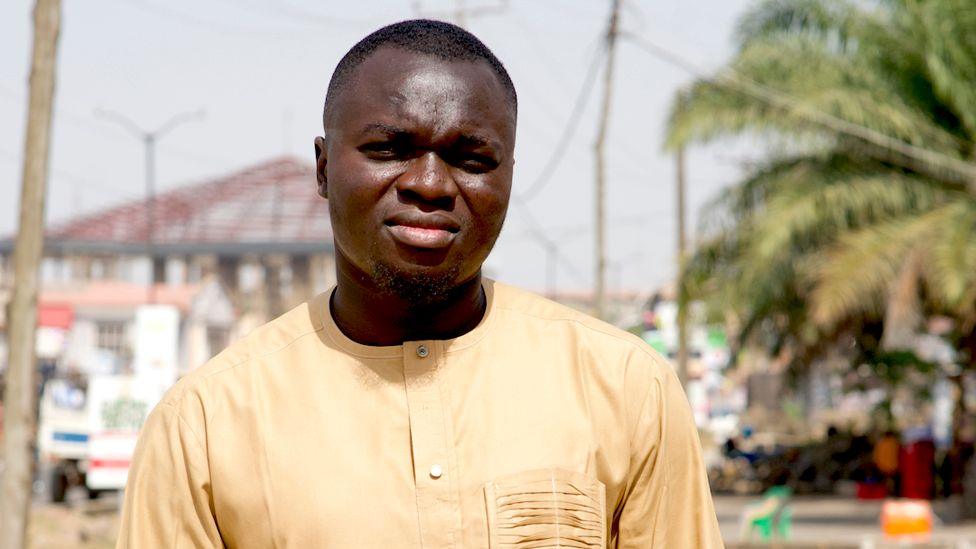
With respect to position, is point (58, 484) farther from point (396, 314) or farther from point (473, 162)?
point (473, 162)

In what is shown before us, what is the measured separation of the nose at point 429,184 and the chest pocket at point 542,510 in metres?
0.42

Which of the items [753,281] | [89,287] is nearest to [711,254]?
[753,281]

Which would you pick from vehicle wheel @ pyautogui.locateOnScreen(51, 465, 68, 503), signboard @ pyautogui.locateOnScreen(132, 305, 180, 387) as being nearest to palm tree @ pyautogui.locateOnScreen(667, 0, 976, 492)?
signboard @ pyautogui.locateOnScreen(132, 305, 180, 387)

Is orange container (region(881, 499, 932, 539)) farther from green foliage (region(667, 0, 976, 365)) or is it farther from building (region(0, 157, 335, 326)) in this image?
building (region(0, 157, 335, 326))

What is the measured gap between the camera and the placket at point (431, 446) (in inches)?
92.7

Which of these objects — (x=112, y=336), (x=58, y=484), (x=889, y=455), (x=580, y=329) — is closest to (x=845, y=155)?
(x=889, y=455)

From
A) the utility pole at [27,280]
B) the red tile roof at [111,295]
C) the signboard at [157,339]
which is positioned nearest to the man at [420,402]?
the utility pole at [27,280]

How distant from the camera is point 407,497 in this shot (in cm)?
236

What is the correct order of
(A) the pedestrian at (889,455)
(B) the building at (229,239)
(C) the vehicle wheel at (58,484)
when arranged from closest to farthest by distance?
(C) the vehicle wheel at (58,484)
(A) the pedestrian at (889,455)
(B) the building at (229,239)

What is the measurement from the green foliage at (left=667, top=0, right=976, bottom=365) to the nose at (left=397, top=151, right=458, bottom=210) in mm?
16343

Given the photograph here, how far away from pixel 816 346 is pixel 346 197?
24449 mm

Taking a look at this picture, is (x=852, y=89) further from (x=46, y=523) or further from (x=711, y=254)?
(x=46, y=523)

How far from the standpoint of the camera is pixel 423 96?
94.3 inches

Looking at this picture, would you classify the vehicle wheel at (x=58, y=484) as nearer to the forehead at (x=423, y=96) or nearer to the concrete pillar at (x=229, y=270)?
the forehead at (x=423, y=96)
